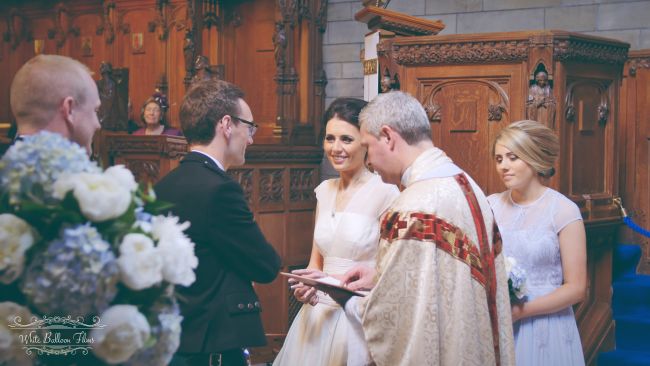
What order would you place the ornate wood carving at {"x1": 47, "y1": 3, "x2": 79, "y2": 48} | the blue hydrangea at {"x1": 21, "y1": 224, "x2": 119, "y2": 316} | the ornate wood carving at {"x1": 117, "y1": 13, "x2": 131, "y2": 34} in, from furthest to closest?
1. the ornate wood carving at {"x1": 47, "y1": 3, "x2": 79, "y2": 48}
2. the ornate wood carving at {"x1": 117, "y1": 13, "x2": 131, "y2": 34}
3. the blue hydrangea at {"x1": 21, "y1": 224, "x2": 119, "y2": 316}

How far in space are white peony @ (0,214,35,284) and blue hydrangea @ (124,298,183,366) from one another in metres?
0.26

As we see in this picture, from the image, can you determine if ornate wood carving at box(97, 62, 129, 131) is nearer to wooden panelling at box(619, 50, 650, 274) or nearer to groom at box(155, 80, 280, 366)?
wooden panelling at box(619, 50, 650, 274)

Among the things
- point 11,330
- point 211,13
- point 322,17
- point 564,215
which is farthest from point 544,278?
point 211,13

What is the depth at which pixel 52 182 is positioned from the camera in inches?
54.7

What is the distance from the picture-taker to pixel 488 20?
6617 millimetres

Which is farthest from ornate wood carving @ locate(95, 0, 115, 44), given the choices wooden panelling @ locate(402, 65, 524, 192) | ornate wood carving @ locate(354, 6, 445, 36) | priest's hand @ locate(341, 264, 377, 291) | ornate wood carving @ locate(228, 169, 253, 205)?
priest's hand @ locate(341, 264, 377, 291)

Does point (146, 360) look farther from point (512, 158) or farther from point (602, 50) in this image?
point (602, 50)

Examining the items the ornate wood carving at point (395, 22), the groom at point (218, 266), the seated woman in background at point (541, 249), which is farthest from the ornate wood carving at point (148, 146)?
the groom at point (218, 266)

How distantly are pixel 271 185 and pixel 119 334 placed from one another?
4.98 m

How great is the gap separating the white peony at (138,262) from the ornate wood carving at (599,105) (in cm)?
337

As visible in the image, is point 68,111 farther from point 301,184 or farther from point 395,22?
point 301,184

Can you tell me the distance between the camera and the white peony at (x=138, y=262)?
4.48ft

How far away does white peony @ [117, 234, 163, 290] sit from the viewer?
1.36m

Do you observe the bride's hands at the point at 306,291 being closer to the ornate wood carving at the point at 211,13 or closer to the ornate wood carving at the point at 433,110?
the ornate wood carving at the point at 433,110
